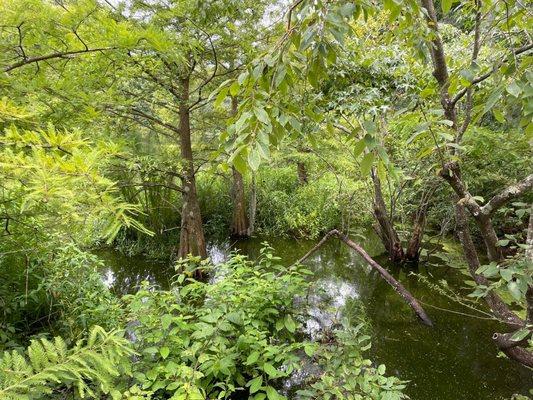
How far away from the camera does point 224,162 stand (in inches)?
35.5

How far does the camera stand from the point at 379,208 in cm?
442

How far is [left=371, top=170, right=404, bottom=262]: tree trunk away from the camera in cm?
438

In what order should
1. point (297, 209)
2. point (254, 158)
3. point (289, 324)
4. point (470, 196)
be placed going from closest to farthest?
point (254, 158) < point (470, 196) < point (289, 324) < point (297, 209)

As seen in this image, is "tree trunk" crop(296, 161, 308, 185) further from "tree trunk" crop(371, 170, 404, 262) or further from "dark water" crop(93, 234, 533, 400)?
"tree trunk" crop(371, 170, 404, 262)

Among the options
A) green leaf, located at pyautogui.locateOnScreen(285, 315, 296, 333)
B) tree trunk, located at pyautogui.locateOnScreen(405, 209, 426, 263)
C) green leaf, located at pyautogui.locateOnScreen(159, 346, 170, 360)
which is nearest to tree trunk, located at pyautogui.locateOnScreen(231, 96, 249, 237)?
tree trunk, located at pyautogui.locateOnScreen(405, 209, 426, 263)

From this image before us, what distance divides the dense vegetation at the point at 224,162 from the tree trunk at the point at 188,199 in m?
0.03

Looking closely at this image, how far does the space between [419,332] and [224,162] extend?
10.2 feet

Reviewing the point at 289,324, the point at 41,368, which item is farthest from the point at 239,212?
the point at 41,368

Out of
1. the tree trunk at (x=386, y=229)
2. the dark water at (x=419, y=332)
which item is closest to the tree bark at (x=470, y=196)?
the dark water at (x=419, y=332)

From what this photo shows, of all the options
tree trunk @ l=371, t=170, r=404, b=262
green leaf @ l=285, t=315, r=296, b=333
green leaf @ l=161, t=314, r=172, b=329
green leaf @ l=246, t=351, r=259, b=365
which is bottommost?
green leaf @ l=246, t=351, r=259, b=365

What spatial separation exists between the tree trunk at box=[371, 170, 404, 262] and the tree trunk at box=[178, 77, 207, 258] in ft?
7.84

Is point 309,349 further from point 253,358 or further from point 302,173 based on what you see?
point 302,173

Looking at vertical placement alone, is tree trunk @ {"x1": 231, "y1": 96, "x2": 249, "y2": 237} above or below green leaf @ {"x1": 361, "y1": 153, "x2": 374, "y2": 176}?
above

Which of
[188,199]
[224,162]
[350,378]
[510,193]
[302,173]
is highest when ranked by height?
[302,173]
